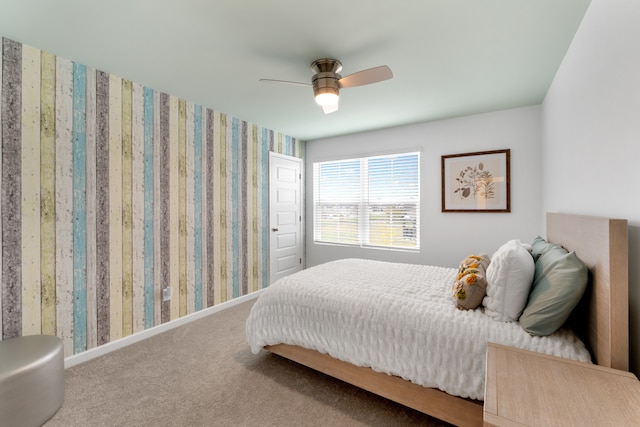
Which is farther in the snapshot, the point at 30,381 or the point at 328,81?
the point at 328,81

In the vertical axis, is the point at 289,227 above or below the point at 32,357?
above

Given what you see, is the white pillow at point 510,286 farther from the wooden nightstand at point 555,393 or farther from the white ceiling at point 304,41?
the white ceiling at point 304,41

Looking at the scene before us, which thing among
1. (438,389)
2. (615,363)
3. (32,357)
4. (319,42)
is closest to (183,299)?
(32,357)

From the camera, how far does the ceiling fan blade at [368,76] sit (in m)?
1.93

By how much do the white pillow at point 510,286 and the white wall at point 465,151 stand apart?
2.04 m

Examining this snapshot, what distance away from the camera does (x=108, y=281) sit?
8.23 ft

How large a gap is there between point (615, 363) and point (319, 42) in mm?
2310

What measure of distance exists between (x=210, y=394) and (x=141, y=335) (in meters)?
1.26

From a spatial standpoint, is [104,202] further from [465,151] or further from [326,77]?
[465,151]

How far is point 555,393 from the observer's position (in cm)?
94

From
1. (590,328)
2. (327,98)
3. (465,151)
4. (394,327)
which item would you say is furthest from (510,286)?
(465,151)

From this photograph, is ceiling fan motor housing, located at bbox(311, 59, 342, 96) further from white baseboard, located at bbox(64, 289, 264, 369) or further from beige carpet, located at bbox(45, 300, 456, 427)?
white baseboard, located at bbox(64, 289, 264, 369)

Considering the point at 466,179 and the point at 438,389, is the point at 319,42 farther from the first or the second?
the point at 466,179

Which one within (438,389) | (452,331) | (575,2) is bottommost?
(438,389)
